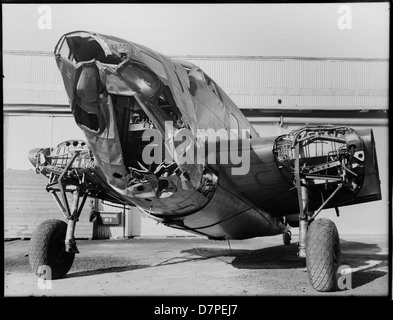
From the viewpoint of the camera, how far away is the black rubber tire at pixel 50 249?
22.3 feet

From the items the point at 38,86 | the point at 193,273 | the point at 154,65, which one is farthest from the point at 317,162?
the point at 38,86

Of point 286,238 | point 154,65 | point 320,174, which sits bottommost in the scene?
point 286,238

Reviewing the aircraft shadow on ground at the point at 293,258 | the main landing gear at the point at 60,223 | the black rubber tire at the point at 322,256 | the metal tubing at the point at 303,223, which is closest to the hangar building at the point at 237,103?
the aircraft shadow on ground at the point at 293,258

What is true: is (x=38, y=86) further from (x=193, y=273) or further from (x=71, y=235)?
(x=193, y=273)

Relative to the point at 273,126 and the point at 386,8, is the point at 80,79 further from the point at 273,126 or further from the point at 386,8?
the point at 273,126

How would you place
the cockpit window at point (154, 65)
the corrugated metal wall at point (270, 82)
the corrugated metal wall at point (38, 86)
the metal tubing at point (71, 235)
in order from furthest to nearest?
the corrugated metal wall at point (38, 86) < the corrugated metal wall at point (270, 82) < the metal tubing at point (71, 235) < the cockpit window at point (154, 65)

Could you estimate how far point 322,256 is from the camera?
5.76m

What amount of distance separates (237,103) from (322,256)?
878 cm

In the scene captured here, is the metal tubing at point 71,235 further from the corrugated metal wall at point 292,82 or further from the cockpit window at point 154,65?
the corrugated metal wall at point 292,82

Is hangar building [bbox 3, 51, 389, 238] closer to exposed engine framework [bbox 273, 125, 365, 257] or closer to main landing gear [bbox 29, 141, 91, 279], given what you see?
main landing gear [bbox 29, 141, 91, 279]

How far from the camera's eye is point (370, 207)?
1407 centimetres

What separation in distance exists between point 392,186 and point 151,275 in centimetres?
401

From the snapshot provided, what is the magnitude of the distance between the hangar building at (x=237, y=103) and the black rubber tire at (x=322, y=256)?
18.5ft
